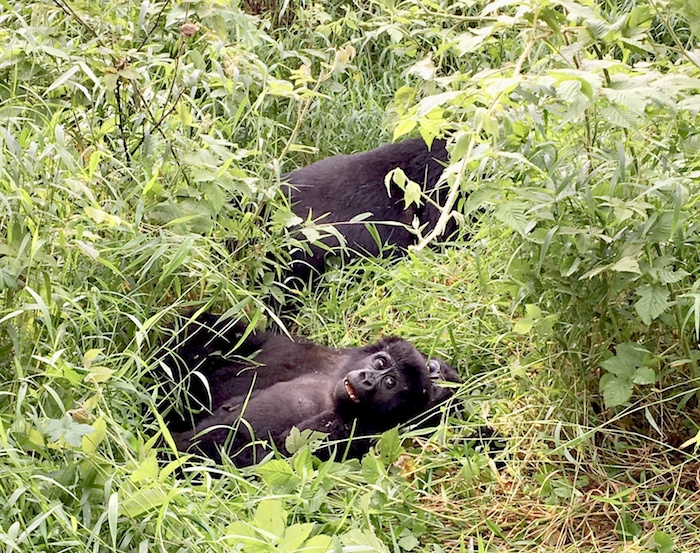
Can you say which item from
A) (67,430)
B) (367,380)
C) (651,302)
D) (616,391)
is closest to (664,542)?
(616,391)

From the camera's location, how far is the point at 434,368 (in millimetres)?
3186

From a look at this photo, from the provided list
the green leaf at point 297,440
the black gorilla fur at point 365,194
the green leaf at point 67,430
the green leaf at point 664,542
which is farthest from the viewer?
the black gorilla fur at point 365,194

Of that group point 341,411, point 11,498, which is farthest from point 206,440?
point 11,498

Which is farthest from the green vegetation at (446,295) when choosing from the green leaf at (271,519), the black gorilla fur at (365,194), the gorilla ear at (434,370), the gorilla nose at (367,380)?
the black gorilla fur at (365,194)

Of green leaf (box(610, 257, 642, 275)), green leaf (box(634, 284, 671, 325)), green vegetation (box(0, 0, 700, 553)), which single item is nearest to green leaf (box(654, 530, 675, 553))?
green vegetation (box(0, 0, 700, 553))

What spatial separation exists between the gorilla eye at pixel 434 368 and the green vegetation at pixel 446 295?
0.12 m

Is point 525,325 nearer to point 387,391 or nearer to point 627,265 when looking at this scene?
point 627,265

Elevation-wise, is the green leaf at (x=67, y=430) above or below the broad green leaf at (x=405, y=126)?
below

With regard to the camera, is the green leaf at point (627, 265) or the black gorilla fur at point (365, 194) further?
the black gorilla fur at point (365, 194)

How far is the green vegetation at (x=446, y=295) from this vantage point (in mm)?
2105

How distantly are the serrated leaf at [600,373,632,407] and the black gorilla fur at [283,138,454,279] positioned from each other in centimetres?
188

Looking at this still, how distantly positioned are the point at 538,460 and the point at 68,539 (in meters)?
1.34

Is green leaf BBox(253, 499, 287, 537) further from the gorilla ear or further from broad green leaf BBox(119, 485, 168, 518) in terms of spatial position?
the gorilla ear

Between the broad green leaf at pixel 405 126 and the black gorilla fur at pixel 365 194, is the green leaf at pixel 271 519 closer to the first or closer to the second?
the broad green leaf at pixel 405 126
